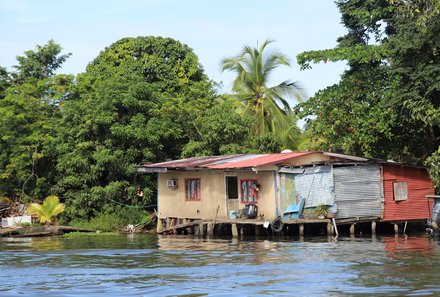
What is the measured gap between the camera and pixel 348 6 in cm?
2886

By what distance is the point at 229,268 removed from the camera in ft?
55.1

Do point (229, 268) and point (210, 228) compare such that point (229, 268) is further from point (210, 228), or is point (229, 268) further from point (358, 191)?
point (210, 228)

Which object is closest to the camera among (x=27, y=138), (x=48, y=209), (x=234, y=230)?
(x=234, y=230)

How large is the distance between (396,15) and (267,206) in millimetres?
8457

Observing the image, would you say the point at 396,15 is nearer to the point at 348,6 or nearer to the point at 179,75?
the point at 348,6

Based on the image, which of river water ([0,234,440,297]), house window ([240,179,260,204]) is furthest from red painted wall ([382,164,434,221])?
house window ([240,179,260,204])

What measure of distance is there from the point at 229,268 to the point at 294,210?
9685mm

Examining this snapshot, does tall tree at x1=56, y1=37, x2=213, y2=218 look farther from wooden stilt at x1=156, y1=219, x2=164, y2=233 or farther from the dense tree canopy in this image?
the dense tree canopy

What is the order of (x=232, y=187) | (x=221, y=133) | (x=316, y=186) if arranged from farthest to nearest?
1. (x=221, y=133)
2. (x=232, y=187)
3. (x=316, y=186)

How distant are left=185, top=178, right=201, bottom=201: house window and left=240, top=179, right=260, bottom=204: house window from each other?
229 centimetres

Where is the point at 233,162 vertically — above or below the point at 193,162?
below

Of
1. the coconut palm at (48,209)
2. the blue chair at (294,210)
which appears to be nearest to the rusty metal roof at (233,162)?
the blue chair at (294,210)

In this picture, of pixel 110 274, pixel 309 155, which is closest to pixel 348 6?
pixel 309 155

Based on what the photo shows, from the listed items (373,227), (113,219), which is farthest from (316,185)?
(113,219)
